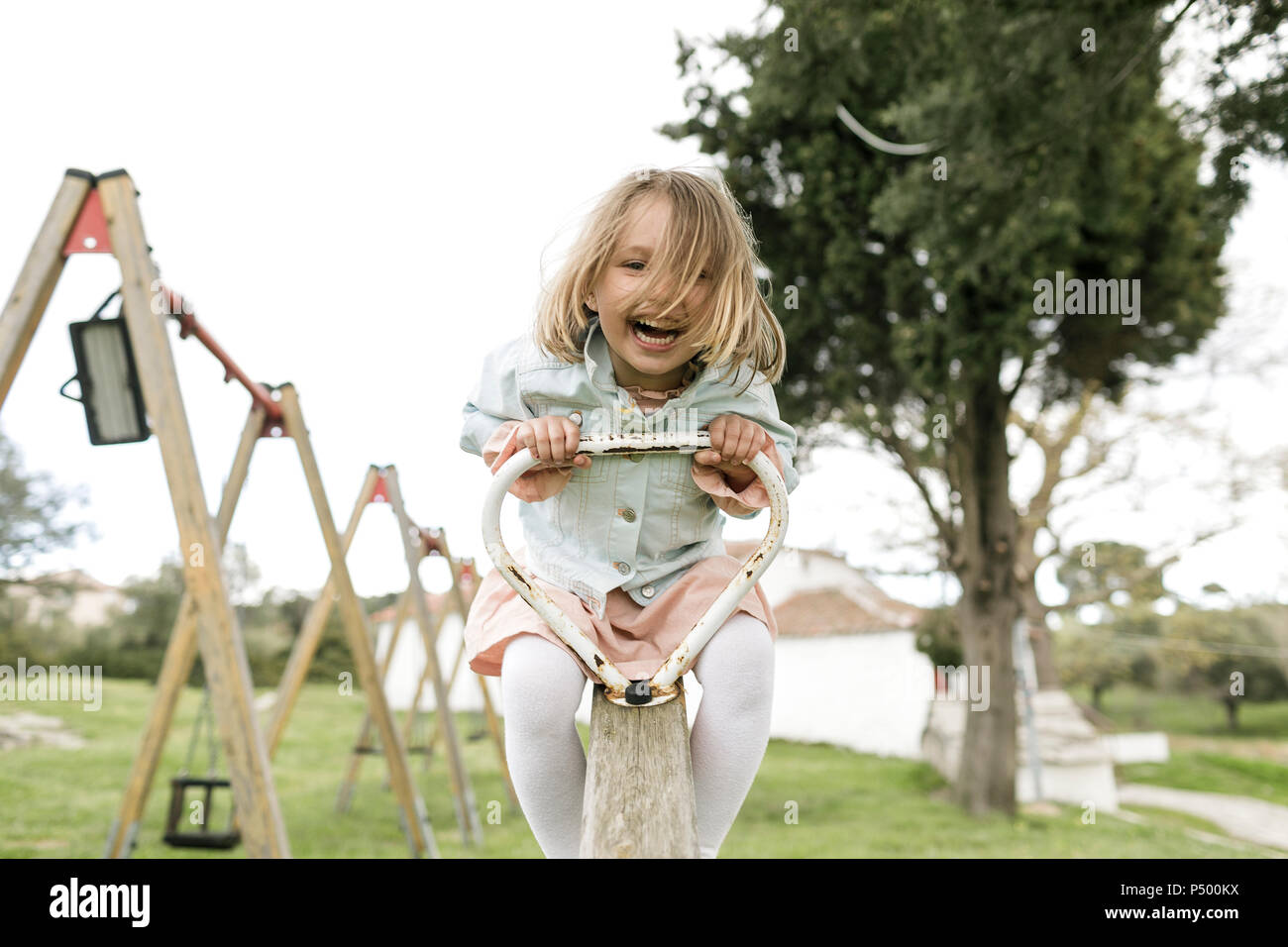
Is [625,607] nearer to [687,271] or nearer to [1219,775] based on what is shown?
[687,271]

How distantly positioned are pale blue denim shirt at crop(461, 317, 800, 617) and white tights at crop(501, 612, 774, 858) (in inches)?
7.7

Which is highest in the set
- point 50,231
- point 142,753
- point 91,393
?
point 50,231

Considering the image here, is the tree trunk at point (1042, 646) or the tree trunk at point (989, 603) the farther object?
the tree trunk at point (1042, 646)

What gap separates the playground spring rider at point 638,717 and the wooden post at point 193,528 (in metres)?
1.97

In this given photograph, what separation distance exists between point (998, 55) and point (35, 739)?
10.6 m

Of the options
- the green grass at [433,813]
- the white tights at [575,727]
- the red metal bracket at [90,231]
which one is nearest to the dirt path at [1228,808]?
the green grass at [433,813]

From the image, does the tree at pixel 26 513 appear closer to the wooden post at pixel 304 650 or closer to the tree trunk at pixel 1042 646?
the wooden post at pixel 304 650

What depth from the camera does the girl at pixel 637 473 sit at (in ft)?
5.81

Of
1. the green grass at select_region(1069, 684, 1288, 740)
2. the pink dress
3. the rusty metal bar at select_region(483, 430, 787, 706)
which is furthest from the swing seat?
the green grass at select_region(1069, 684, 1288, 740)

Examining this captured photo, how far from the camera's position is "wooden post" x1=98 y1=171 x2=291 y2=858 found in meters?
3.21

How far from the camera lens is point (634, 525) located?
1916mm
